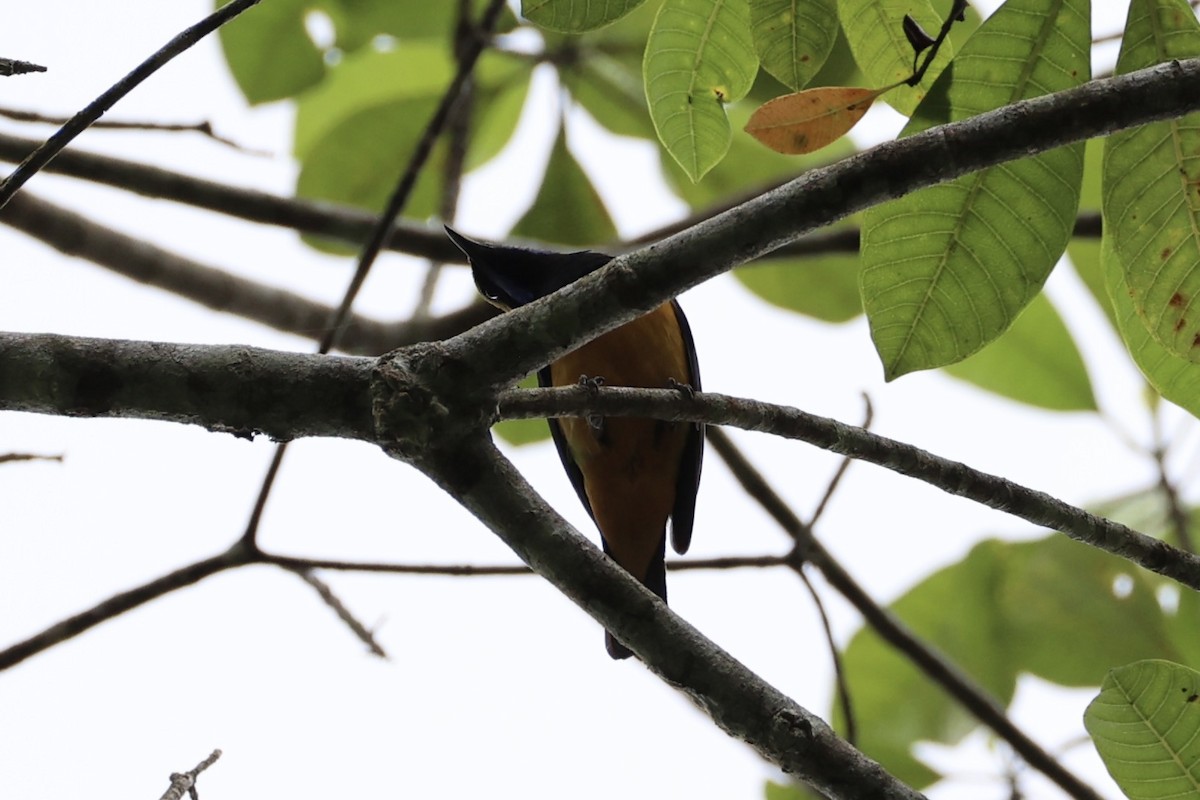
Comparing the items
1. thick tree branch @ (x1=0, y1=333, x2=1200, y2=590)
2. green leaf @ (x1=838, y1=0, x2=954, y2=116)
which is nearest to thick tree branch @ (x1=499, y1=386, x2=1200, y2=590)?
thick tree branch @ (x1=0, y1=333, x2=1200, y2=590)

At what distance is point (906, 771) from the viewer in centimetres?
338

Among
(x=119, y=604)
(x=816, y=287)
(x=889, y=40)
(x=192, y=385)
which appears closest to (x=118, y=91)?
(x=192, y=385)

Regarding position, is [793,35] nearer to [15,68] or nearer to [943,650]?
[15,68]

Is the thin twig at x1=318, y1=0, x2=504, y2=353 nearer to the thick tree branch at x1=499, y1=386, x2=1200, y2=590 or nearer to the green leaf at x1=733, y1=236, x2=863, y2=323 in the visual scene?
the thick tree branch at x1=499, y1=386, x2=1200, y2=590

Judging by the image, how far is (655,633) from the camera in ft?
4.85

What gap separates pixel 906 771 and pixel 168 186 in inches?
100

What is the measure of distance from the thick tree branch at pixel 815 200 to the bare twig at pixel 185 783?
0.72 metres

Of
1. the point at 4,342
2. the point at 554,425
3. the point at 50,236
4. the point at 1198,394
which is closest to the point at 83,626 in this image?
the point at 4,342

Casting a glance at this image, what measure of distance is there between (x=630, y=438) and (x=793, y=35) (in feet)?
5.56

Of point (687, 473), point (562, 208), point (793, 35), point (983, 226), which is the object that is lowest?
Answer: point (983, 226)

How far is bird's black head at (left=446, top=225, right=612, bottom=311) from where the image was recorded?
3104mm

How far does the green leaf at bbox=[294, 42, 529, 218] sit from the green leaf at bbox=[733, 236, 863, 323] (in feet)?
3.49

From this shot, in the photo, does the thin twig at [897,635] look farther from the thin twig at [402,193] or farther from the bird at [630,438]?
the thin twig at [402,193]

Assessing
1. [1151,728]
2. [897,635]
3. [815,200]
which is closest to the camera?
[815,200]
